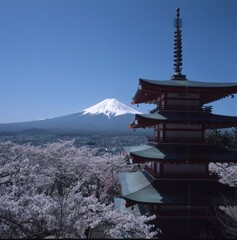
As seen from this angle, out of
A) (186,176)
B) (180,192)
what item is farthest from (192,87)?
(180,192)

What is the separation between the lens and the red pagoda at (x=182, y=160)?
10203 millimetres

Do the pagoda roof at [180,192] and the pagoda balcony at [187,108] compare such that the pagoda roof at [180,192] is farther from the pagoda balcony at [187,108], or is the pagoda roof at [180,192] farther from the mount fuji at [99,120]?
the mount fuji at [99,120]

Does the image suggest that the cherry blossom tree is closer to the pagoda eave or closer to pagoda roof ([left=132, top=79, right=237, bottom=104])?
the pagoda eave

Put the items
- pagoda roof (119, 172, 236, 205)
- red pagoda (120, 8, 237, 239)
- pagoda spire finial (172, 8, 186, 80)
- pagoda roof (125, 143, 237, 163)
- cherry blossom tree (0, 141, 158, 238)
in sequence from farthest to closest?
1. pagoda spire finial (172, 8, 186, 80)
2. pagoda roof (125, 143, 237, 163)
3. red pagoda (120, 8, 237, 239)
4. pagoda roof (119, 172, 236, 205)
5. cherry blossom tree (0, 141, 158, 238)

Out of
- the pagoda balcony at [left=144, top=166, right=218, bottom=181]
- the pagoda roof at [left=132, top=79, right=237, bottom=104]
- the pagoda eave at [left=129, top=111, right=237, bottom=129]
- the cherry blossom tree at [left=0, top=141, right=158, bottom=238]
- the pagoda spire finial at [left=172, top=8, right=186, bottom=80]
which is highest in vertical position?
the pagoda spire finial at [left=172, top=8, right=186, bottom=80]

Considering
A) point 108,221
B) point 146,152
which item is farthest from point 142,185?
point 108,221

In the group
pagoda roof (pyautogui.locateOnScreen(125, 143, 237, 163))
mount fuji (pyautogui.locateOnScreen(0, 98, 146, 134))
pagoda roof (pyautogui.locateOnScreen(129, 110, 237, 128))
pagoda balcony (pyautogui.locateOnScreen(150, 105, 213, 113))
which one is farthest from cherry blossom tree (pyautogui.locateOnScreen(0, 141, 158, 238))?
mount fuji (pyautogui.locateOnScreen(0, 98, 146, 134))

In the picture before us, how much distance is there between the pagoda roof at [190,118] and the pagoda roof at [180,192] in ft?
8.18

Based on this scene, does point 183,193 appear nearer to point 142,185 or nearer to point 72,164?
point 142,185

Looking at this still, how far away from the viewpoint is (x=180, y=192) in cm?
1038

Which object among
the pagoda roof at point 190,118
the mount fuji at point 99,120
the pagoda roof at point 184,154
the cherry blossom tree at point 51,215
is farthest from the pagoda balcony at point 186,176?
the mount fuji at point 99,120

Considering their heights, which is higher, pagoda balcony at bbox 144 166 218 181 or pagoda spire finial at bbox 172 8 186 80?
pagoda spire finial at bbox 172 8 186 80

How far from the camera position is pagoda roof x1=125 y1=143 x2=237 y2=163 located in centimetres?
1039

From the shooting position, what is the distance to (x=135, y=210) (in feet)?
40.7
